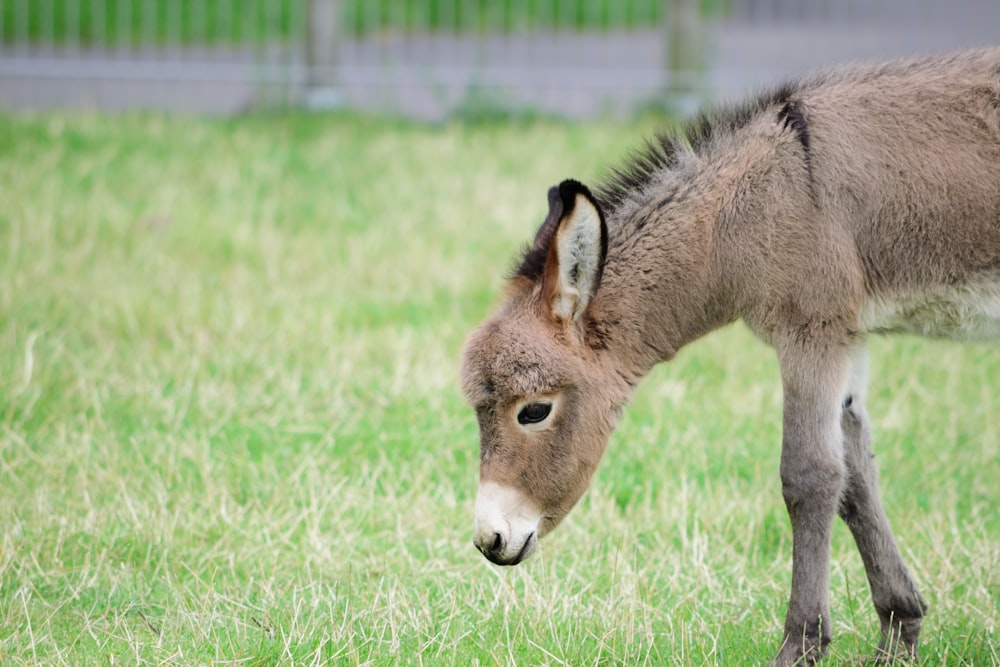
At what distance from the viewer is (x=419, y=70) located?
42.3 feet

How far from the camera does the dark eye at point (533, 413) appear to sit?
432 cm

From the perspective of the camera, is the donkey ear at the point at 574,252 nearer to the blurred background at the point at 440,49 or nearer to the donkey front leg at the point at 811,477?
the donkey front leg at the point at 811,477

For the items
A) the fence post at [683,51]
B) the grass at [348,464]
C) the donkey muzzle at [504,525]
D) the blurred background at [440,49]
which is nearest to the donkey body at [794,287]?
the donkey muzzle at [504,525]

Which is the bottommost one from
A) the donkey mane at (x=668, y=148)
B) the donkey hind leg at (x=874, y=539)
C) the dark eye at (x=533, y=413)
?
the donkey hind leg at (x=874, y=539)

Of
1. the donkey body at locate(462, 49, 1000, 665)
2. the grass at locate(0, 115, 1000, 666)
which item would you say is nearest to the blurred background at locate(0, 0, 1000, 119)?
the grass at locate(0, 115, 1000, 666)

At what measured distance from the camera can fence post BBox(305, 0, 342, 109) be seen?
12383 millimetres

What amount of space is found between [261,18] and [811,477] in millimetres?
12009

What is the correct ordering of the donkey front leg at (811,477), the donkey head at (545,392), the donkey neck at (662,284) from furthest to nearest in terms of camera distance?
the donkey neck at (662,284)
the donkey head at (545,392)
the donkey front leg at (811,477)

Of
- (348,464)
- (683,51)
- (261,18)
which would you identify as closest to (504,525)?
(348,464)

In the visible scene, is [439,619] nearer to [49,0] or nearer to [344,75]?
[344,75]

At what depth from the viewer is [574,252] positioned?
4277 millimetres

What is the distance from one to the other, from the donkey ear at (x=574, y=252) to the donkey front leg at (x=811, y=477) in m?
0.69

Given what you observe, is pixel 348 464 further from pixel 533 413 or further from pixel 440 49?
pixel 440 49

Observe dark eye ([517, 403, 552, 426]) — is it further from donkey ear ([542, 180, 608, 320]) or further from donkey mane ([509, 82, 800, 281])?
donkey mane ([509, 82, 800, 281])
